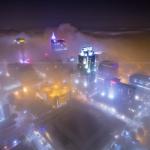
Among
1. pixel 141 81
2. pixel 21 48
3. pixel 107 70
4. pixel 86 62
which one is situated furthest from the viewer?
pixel 21 48

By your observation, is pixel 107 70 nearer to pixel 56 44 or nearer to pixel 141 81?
pixel 141 81

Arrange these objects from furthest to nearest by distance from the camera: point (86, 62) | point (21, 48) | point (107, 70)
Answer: point (21, 48) → point (107, 70) → point (86, 62)

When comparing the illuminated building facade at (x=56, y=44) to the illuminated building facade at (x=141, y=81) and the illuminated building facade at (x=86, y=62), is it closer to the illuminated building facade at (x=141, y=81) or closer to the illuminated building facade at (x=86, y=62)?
the illuminated building facade at (x=86, y=62)

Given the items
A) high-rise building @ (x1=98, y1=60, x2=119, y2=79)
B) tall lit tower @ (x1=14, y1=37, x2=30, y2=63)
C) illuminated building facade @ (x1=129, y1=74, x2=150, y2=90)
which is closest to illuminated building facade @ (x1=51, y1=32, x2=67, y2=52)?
tall lit tower @ (x1=14, y1=37, x2=30, y2=63)

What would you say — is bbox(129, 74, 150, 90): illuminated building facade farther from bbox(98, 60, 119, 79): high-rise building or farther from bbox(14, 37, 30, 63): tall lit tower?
bbox(14, 37, 30, 63): tall lit tower

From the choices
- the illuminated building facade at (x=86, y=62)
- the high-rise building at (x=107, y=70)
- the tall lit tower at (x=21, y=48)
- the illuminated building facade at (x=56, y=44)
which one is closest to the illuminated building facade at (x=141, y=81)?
the high-rise building at (x=107, y=70)

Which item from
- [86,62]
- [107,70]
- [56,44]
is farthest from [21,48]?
[107,70]

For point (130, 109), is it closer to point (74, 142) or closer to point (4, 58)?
point (74, 142)

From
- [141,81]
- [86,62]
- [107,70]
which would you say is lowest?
[141,81]

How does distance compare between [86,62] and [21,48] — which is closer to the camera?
[86,62]
